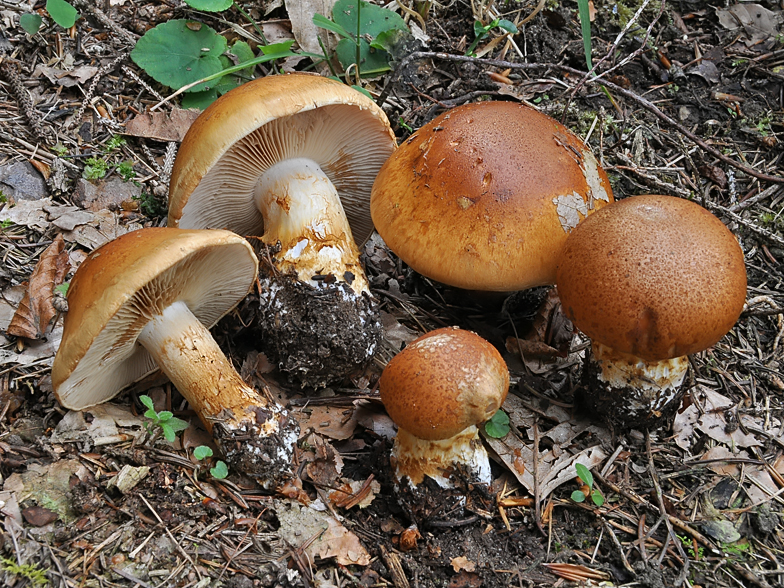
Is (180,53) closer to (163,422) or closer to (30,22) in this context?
(30,22)

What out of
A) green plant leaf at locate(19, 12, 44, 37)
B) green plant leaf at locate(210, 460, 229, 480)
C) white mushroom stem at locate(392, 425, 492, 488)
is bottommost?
white mushroom stem at locate(392, 425, 492, 488)

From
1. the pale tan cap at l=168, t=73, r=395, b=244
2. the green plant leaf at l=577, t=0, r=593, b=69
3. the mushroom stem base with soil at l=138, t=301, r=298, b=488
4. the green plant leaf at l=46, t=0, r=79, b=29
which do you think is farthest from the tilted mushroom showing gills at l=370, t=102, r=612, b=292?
the green plant leaf at l=46, t=0, r=79, b=29

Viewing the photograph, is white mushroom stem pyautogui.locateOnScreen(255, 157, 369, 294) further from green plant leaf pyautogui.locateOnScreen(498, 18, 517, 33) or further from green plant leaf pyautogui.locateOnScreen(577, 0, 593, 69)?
green plant leaf pyautogui.locateOnScreen(498, 18, 517, 33)

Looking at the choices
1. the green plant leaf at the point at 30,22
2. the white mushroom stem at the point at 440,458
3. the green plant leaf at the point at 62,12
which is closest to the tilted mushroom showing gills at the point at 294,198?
the white mushroom stem at the point at 440,458

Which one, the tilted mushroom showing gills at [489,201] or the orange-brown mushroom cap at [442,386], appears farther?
the tilted mushroom showing gills at [489,201]

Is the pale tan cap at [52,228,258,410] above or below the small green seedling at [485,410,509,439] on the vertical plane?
above

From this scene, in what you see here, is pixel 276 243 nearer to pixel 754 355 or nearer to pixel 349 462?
pixel 349 462

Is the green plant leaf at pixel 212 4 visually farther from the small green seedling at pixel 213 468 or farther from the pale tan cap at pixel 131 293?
the small green seedling at pixel 213 468
